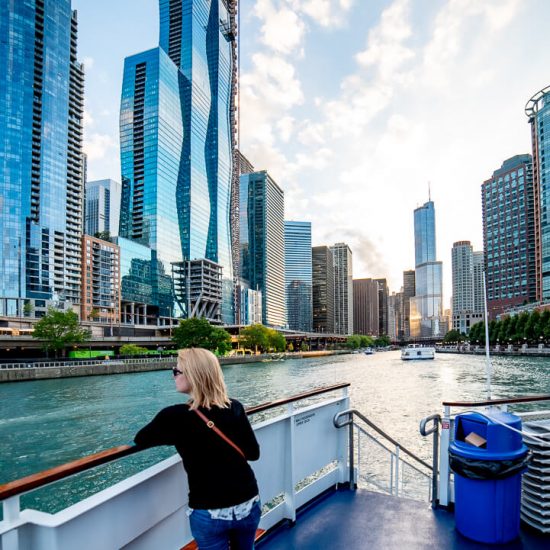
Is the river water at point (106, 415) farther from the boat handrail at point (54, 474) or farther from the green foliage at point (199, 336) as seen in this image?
the green foliage at point (199, 336)

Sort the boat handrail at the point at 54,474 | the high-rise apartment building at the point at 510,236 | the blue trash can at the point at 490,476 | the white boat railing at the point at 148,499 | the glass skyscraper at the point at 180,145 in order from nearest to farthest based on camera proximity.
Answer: the boat handrail at the point at 54,474 < the white boat railing at the point at 148,499 < the blue trash can at the point at 490,476 < the glass skyscraper at the point at 180,145 < the high-rise apartment building at the point at 510,236

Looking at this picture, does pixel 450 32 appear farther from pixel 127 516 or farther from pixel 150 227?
pixel 150 227

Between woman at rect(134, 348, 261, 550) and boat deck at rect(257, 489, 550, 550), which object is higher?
woman at rect(134, 348, 261, 550)

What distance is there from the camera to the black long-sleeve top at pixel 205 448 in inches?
90.4

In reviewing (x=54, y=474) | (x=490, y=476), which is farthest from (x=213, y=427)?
(x=490, y=476)

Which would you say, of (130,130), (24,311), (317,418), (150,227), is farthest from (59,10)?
(317,418)

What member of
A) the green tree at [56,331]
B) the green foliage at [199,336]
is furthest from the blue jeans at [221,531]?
the green foliage at [199,336]

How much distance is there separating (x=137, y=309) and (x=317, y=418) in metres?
131

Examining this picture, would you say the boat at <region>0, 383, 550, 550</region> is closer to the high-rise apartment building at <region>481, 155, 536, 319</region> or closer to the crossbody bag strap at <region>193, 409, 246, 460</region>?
the crossbody bag strap at <region>193, 409, 246, 460</region>

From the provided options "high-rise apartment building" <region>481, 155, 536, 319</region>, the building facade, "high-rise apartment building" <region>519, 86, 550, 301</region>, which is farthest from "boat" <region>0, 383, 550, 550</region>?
"high-rise apartment building" <region>481, 155, 536, 319</region>

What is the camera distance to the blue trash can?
383 cm

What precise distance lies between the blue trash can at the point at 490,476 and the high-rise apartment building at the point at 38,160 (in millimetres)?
107874

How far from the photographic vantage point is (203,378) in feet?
7.79

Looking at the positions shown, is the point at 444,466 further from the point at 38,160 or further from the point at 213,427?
the point at 38,160
